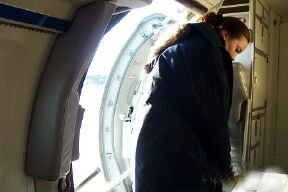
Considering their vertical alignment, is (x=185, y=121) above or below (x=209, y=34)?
below

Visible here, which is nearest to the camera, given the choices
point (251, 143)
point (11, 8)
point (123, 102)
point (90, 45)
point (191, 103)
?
point (11, 8)

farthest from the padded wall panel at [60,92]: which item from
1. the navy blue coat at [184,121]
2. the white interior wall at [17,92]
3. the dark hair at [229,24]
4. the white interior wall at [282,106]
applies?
the white interior wall at [282,106]

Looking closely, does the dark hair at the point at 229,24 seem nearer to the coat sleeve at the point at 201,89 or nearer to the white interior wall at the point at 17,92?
the coat sleeve at the point at 201,89

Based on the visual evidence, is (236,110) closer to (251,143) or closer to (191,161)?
(251,143)

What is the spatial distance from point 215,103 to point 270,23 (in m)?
3.80

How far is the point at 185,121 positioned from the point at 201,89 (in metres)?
0.19

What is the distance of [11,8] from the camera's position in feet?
3.35

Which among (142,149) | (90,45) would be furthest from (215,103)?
(90,45)

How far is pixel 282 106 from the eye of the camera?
563 cm

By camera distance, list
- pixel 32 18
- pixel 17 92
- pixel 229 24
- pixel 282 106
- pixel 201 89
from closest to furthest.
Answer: pixel 32 18, pixel 17 92, pixel 201 89, pixel 229 24, pixel 282 106

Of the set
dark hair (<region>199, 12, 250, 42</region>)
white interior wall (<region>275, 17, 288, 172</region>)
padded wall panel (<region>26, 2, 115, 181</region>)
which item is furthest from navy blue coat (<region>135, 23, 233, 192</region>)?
white interior wall (<region>275, 17, 288, 172</region>)

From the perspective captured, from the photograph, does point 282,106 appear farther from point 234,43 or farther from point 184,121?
point 184,121

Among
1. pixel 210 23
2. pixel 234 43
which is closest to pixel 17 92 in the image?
pixel 210 23

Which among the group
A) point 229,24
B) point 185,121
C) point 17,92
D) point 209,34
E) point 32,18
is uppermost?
point 229,24
